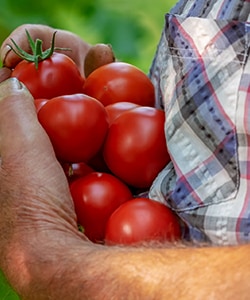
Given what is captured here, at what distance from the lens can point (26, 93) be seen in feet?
3.05

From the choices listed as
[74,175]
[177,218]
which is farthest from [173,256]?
[74,175]

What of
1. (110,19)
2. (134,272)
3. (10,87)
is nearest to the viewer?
(134,272)

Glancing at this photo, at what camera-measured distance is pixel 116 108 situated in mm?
953

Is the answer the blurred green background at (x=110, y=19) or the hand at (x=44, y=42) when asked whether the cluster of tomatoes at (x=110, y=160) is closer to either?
the hand at (x=44, y=42)

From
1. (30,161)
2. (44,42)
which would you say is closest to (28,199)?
(30,161)

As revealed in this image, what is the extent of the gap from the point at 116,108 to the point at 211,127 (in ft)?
0.58

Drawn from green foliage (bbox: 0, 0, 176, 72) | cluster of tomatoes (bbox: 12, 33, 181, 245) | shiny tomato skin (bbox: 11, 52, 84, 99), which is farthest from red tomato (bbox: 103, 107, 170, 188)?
green foliage (bbox: 0, 0, 176, 72)

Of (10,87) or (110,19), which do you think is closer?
(10,87)

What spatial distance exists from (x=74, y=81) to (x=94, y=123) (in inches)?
5.6

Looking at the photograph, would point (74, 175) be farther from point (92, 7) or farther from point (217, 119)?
point (92, 7)

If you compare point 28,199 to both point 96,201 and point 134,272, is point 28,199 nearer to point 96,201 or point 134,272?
point 96,201

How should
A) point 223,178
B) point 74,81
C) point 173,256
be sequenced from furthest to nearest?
point 74,81 → point 223,178 → point 173,256

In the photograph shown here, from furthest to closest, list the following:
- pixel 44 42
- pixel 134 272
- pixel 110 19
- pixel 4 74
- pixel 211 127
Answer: pixel 110 19, pixel 44 42, pixel 4 74, pixel 211 127, pixel 134 272

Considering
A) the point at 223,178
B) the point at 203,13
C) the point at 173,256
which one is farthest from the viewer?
the point at 203,13
